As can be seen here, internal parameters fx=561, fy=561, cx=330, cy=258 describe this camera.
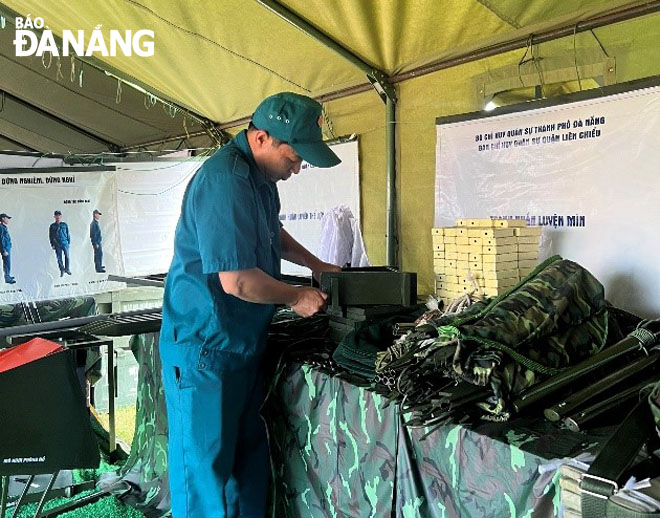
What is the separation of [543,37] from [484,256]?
828 mm

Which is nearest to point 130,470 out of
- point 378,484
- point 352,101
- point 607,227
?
point 378,484

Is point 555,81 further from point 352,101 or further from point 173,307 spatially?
point 173,307

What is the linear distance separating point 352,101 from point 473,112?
85cm

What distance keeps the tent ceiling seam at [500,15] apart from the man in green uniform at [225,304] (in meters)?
0.72

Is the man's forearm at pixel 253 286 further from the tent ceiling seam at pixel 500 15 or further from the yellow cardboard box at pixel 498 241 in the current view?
the tent ceiling seam at pixel 500 15

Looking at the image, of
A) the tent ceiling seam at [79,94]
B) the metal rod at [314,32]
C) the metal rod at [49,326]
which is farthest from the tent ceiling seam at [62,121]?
the metal rod at [314,32]

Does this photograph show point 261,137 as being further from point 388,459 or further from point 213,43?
point 213,43

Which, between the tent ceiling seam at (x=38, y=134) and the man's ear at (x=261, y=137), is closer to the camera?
the man's ear at (x=261, y=137)

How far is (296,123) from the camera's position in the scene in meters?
1.54

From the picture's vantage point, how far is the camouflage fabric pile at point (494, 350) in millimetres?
1084

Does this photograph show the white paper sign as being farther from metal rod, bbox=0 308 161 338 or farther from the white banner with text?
the white banner with text

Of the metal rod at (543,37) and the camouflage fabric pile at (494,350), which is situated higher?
the metal rod at (543,37)

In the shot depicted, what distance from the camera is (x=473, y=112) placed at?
216 centimetres
